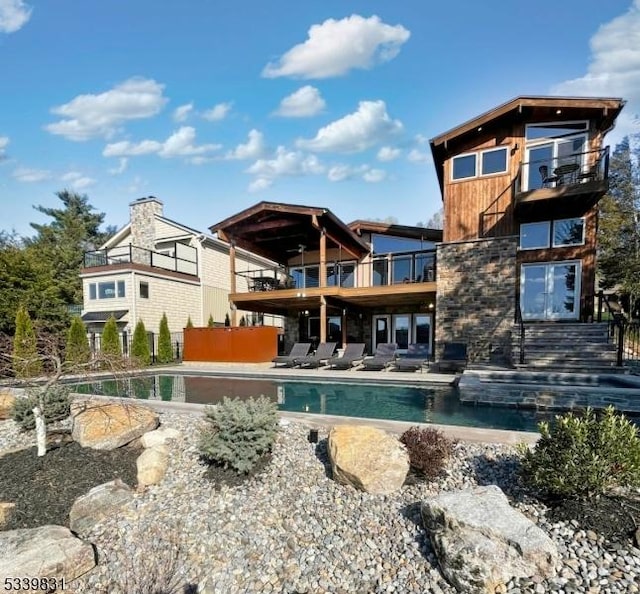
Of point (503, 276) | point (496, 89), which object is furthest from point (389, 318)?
point (496, 89)

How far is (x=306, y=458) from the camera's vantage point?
4309 millimetres

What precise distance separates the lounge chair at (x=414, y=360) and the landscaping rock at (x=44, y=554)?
375 inches

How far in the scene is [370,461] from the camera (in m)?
3.71

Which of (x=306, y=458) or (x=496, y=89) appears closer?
(x=306, y=458)

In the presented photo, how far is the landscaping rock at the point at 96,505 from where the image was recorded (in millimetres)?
3513

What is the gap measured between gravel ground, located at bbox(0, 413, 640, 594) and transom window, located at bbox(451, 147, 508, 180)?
429 inches

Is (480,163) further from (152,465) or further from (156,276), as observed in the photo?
(156,276)

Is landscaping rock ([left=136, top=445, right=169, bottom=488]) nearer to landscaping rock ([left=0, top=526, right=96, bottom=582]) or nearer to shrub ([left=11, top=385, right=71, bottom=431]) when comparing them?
landscaping rock ([left=0, top=526, right=96, bottom=582])

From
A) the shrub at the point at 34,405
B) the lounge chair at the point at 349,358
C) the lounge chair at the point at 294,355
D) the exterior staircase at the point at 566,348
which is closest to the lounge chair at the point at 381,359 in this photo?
the lounge chair at the point at 349,358

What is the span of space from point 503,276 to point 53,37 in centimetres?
1467

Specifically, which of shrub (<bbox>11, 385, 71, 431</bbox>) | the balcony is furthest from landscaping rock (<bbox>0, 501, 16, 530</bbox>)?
the balcony

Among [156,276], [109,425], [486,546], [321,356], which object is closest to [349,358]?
[321,356]

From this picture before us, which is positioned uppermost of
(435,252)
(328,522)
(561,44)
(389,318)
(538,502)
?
(561,44)

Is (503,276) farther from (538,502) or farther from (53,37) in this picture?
(53,37)
